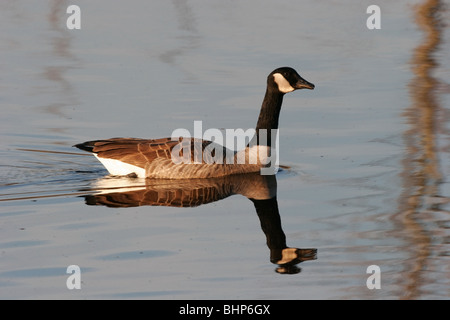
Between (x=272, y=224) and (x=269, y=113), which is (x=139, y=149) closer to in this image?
(x=269, y=113)

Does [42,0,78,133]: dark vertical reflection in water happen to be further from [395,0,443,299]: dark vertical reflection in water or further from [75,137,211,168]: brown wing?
[395,0,443,299]: dark vertical reflection in water

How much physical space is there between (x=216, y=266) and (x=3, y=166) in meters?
5.17

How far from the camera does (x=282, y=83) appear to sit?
1355 centimetres

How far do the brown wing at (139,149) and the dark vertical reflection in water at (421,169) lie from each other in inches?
120

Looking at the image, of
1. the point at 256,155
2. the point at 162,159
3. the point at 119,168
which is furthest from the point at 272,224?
the point at 119,168

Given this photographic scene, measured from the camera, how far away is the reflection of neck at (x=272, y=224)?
9.50 meters

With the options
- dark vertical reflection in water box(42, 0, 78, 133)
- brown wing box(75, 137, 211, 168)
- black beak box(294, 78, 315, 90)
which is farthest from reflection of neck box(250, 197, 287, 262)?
dark vertical reflection in water box(42, 0, 78, 133)

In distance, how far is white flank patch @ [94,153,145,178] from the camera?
508 inches

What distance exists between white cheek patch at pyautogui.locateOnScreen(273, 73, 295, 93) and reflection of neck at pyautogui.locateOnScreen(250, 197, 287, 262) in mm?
2357

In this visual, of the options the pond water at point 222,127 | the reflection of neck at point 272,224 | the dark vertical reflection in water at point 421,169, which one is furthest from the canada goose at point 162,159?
the dark vertical reflection in water at point 421,169

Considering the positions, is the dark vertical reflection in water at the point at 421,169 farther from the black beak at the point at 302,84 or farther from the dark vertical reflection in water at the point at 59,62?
the dark vertical reflection in water at the point at 59,62

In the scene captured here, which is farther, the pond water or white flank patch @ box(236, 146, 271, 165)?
white flank patch @ box(236, 146, 271, 165)

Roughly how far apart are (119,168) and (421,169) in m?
4.14

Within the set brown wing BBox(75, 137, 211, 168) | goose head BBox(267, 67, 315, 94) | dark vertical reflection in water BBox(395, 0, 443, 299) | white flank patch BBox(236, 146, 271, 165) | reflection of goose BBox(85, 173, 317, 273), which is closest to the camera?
dark vertical reflection in water BBox(395, 0, 443, 299)
